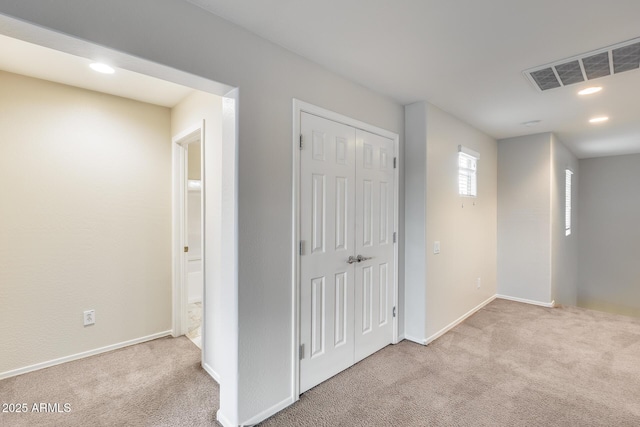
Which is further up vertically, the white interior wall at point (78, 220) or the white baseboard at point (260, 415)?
the white interior wall at point (78, 220)

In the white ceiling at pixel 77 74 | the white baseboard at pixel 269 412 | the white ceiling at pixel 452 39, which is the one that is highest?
the white ceiling at pixel 77 74

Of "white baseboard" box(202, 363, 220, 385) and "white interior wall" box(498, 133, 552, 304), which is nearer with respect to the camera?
"white baseboard" box(202, 363, 220, 385)

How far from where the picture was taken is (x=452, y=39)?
1.84 m

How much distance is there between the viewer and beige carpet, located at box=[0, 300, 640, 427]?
74.3 inches

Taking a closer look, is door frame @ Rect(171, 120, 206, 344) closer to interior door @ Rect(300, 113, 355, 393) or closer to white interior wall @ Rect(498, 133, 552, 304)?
interior door @ Rect(300, 113, 355, 393)

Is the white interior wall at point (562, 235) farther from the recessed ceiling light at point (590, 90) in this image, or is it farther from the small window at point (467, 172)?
the recessed ceiling light at point (590, 90)

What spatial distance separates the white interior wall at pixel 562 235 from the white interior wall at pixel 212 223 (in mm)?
4354

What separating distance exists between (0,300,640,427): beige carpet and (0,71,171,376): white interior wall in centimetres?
32

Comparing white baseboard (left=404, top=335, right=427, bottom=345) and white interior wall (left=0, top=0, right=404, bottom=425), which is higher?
white interior wall (left=0, top=0, right=404, bottom=425)

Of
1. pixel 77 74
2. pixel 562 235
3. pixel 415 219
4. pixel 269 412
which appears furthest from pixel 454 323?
pixel 77 74

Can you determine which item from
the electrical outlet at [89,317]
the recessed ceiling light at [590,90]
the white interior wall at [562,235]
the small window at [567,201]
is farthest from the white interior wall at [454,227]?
the electrical outlet at [89,317]

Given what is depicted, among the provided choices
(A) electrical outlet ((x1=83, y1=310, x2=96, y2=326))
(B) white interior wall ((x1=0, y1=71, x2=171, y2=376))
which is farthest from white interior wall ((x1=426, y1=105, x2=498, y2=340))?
(A) electrical outlet ((x1=83, y1=310, x2=96, y2=326))

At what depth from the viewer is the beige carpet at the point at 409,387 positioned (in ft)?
6.19

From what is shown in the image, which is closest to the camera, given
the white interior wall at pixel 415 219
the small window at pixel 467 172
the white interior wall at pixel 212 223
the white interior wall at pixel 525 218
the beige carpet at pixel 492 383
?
the beige carpet at pixel 492 383
